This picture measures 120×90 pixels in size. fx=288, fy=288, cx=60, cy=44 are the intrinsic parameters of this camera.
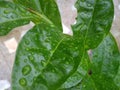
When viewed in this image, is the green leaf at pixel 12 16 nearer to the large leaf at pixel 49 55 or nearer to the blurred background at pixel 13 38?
the large leaf at pixel 49 55

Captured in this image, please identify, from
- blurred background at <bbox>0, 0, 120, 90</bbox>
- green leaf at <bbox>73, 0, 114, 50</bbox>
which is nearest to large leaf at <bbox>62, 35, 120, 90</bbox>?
green leaf at <bbox>73, 0, 114, 50</bbox>

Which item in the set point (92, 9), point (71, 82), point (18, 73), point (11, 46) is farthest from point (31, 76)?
point (11, 46)

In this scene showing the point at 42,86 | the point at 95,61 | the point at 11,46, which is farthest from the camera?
the point at 11,46

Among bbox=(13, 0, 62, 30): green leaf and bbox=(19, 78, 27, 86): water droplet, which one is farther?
bbox=(13, 0, 62, 30): green leaf

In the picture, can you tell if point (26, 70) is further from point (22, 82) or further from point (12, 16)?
point (12, 16)

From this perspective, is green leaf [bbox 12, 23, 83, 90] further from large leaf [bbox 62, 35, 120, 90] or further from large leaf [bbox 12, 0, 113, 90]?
large leaf [bbox 62, 35, 120, 90]

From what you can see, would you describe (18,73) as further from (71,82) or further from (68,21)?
(68,21)

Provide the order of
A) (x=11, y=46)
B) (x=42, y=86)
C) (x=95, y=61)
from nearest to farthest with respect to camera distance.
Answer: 1. (x=42, y=86)
2. (x=95, y=61)
3. (x=11, y=46)
